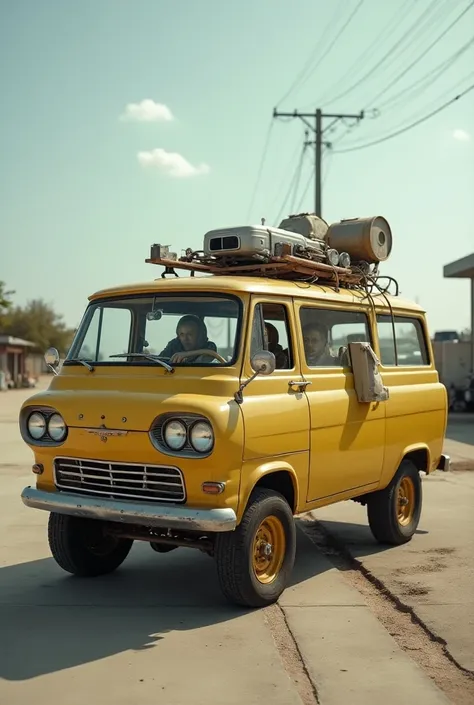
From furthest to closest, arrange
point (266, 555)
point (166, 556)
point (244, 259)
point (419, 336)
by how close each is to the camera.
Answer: point (419, 336)
point (166, 556)
point (244, 259)
point (266, 555)

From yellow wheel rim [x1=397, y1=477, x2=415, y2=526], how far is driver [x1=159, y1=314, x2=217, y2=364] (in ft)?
10.0

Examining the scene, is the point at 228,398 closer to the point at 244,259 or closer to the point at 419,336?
the point at 244,259

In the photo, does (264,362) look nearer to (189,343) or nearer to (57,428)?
(189,343)

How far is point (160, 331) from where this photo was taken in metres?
6.61

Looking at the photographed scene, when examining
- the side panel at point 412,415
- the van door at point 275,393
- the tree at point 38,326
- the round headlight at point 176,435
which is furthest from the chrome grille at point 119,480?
the tree at point 38,326

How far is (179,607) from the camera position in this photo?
6.09m

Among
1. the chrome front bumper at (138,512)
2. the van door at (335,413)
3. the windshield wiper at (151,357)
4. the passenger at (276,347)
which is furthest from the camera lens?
the van door at (335,413)

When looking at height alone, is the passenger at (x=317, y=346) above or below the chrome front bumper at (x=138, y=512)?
above

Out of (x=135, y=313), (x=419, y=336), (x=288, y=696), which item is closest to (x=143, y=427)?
(x=135, y=313)

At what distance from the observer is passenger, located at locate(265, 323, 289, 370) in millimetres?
6508

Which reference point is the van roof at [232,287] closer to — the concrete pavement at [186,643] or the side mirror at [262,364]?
the side mirror at [262,364]

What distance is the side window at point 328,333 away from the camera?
22.9 ft

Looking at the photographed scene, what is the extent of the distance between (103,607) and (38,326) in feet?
269

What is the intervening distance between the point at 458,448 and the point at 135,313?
39.7ft
